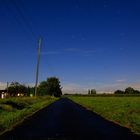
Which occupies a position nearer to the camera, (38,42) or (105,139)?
(105,139)

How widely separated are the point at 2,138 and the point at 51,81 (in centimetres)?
17884

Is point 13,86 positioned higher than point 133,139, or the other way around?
point 13,86

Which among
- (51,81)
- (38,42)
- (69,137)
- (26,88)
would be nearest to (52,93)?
(51,81)

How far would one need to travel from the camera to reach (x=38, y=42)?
5922 centimetres

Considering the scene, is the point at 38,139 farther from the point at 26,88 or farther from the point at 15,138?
the point at 26,88

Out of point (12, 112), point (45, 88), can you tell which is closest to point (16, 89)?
point (45, 88)

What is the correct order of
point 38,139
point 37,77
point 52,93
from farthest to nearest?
point 52,93, point 37,77, point 38,139

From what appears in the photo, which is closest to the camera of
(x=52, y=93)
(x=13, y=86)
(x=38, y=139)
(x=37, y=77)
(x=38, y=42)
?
(x=38, y=139)

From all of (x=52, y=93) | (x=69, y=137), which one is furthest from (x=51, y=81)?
(x=69, y=137)

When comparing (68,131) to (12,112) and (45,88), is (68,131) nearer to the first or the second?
(12,112)

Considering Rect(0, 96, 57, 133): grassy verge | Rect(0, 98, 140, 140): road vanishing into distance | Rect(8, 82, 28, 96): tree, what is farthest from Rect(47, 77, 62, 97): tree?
Rect(0, 98, 140, 140): road vanishing into distance

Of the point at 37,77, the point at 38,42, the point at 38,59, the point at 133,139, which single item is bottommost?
the point at 133,139

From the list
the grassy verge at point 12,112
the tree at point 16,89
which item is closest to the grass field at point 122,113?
the grassy verge at point 12,112

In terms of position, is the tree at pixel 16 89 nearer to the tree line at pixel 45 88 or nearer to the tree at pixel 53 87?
the tree line at pixel 45 88
